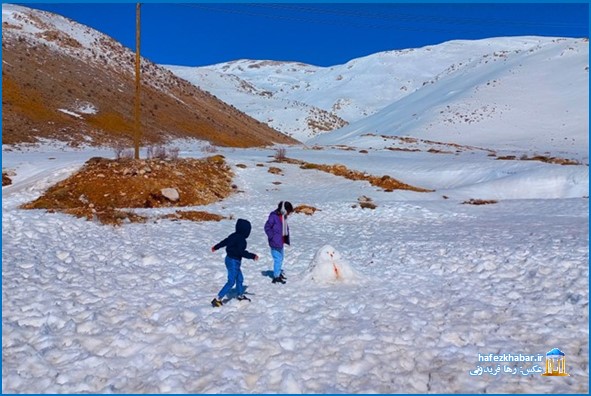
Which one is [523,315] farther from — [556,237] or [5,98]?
[5,98]

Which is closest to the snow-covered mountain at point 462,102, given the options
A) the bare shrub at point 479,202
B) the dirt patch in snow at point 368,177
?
the dirt patch in snow at point 368,177

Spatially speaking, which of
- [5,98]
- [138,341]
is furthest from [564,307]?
[5,98]

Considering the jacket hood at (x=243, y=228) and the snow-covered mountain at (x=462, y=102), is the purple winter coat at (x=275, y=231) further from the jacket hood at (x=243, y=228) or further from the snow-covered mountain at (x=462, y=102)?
the snow-covered mountain at (x=462, y=102)

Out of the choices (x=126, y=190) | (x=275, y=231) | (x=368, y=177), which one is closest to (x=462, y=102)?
(x=368, y=177)

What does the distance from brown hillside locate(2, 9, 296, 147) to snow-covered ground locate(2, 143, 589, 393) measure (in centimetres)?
2555

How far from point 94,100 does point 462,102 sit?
50069 mm

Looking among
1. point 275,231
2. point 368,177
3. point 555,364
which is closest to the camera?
point 555,364

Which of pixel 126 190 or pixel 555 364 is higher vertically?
pixel 126 190

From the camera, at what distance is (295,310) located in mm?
8922

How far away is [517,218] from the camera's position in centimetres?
1747

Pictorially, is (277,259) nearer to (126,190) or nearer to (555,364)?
(555,364)

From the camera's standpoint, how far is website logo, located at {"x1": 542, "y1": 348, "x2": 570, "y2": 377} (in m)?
6.50

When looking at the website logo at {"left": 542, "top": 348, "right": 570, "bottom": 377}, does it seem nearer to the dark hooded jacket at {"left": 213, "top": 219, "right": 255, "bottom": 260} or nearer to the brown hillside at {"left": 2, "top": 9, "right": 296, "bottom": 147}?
the dark hooded jacket at {"left": 213, "top": 219, "right": 255, "bottom": 260}

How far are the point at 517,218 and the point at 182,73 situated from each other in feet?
423
